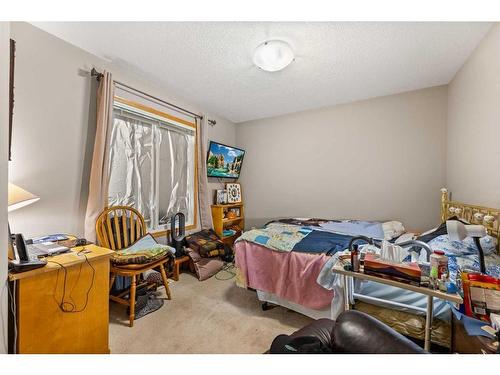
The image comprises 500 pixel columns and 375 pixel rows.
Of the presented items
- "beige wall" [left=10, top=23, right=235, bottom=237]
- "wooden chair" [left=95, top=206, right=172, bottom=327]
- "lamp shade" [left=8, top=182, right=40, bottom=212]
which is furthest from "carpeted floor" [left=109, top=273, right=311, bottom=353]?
"lamp shade" [left=8, top=182, right=40, bottom=212]

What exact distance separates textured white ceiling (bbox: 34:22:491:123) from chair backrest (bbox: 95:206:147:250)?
1521 mm

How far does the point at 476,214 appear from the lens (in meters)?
1.74

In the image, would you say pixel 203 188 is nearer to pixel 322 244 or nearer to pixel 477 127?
pixel 322 244

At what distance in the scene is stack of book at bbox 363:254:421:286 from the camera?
1.14 metres

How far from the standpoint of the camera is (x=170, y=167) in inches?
115

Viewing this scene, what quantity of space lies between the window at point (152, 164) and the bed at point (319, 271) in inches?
51.8

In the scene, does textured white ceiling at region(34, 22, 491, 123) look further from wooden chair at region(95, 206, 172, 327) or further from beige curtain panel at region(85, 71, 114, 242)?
wooden chair at region(95, 206, 172, 327)

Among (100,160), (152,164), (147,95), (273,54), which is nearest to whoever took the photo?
(273,54)

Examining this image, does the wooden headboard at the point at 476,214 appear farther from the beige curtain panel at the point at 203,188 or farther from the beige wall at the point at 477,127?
the beige curtain panel at the point at 203,188

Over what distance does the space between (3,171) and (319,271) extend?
78.4 inches

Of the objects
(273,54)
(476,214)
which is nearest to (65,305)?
(273,54)

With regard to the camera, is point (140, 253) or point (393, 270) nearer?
point (393, 270)
